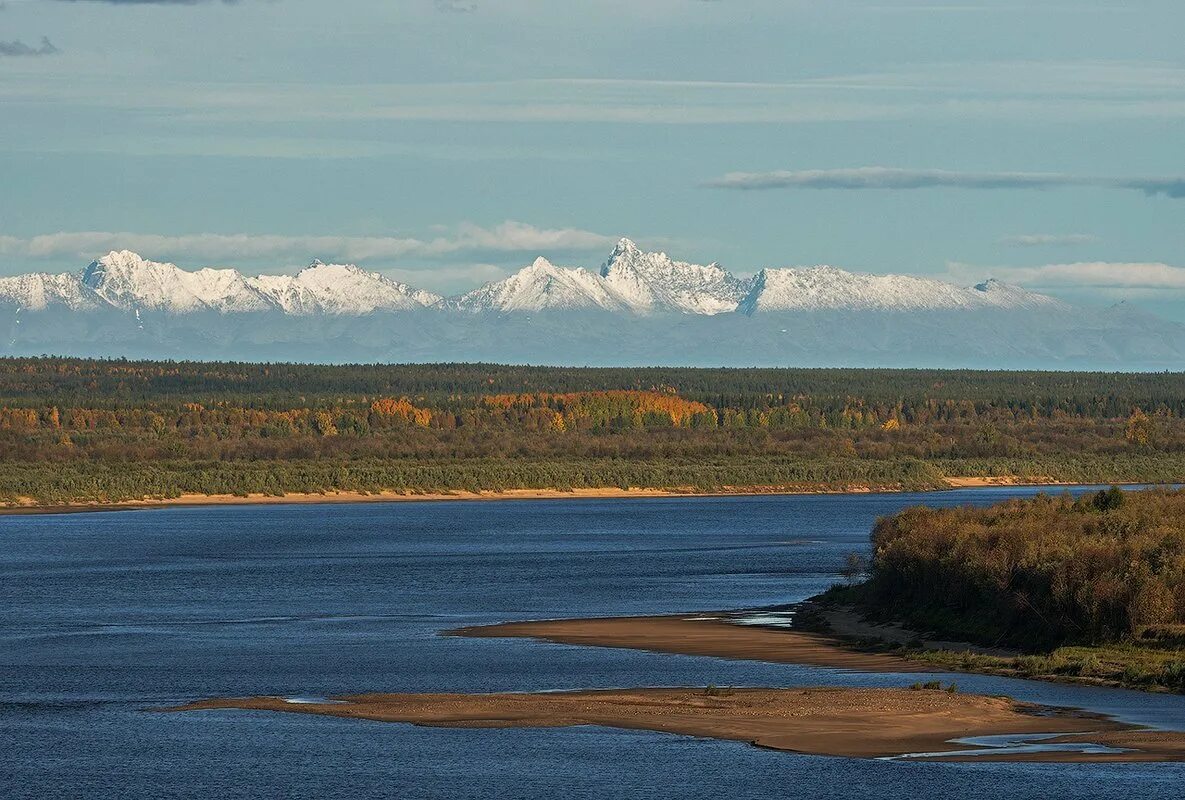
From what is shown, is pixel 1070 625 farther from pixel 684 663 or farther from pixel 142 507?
pixel 142 507

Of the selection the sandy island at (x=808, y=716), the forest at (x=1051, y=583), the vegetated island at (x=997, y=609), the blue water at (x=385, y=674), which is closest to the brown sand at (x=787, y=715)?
the sandy island at (x=808, y=716)

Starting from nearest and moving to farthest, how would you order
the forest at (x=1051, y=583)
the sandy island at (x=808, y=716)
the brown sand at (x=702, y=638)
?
the sandy island at (x=808, y=716) → the forest at (x=1051, y=583) → the brown sand at (x=702, y=638)

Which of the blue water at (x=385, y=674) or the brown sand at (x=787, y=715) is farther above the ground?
the brown sand at (x=787, y=715)

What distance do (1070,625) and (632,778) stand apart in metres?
19.6

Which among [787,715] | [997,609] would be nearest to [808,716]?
[787,715]

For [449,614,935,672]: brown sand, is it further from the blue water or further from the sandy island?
the blue water

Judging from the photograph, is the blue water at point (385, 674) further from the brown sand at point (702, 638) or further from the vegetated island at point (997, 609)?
the vegetated island at point (997, 609)

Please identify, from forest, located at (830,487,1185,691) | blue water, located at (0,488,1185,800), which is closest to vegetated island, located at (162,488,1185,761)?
forest, located at (830,487,1185,691)

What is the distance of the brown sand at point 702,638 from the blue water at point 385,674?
158 centimetres

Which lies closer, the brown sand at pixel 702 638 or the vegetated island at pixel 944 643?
the vegetated island at pixel 944 643

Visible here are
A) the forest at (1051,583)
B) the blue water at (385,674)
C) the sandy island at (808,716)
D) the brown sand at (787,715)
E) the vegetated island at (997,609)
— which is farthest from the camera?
the vegetated island at (997,609)

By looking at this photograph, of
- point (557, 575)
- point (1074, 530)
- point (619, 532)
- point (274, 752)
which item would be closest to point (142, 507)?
point (619, 532)

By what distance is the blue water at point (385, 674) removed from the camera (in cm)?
4212

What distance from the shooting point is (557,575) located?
102 metres
